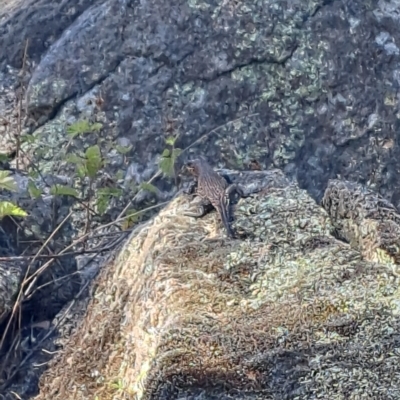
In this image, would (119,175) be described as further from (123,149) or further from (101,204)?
(101,204)

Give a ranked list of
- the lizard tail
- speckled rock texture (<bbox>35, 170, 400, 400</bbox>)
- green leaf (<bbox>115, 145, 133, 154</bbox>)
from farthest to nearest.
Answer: green leaf (<bbox>115, 145, 133, 154</bbox>)
the lizard tail
speckled rock texture (<bbox>35, 170, 400, 400</bbox>)

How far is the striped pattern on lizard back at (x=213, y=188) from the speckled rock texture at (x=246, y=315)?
0.19ft

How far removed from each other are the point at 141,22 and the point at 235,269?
336cm

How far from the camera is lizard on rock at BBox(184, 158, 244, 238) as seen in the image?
162 inches

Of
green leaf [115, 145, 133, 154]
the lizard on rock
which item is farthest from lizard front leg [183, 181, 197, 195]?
green leaf [115, 145, 133, 154]

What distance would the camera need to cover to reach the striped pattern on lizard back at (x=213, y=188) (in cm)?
411

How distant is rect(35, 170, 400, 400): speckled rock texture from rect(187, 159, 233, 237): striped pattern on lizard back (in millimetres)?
59

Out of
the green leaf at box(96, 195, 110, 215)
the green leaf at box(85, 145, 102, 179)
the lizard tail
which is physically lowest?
the green leaf at box(96, 195, 110, 215)

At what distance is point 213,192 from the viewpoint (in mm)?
4297

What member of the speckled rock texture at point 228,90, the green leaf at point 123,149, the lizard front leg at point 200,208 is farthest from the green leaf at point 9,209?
the speckled rock texture at point 228,90

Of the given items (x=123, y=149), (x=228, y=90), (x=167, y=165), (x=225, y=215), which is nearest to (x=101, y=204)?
(x=167, y=165)

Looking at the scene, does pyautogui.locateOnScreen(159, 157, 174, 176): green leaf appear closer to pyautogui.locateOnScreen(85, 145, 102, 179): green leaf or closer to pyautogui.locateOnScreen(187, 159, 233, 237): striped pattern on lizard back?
pyautogui.locateOnScreen(187, 159, 233, 237): striped pattern on lizard back

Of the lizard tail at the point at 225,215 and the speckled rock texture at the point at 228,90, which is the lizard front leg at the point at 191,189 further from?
the speckled rock texture at the point at 228,90

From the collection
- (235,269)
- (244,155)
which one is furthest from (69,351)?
(244,155)
